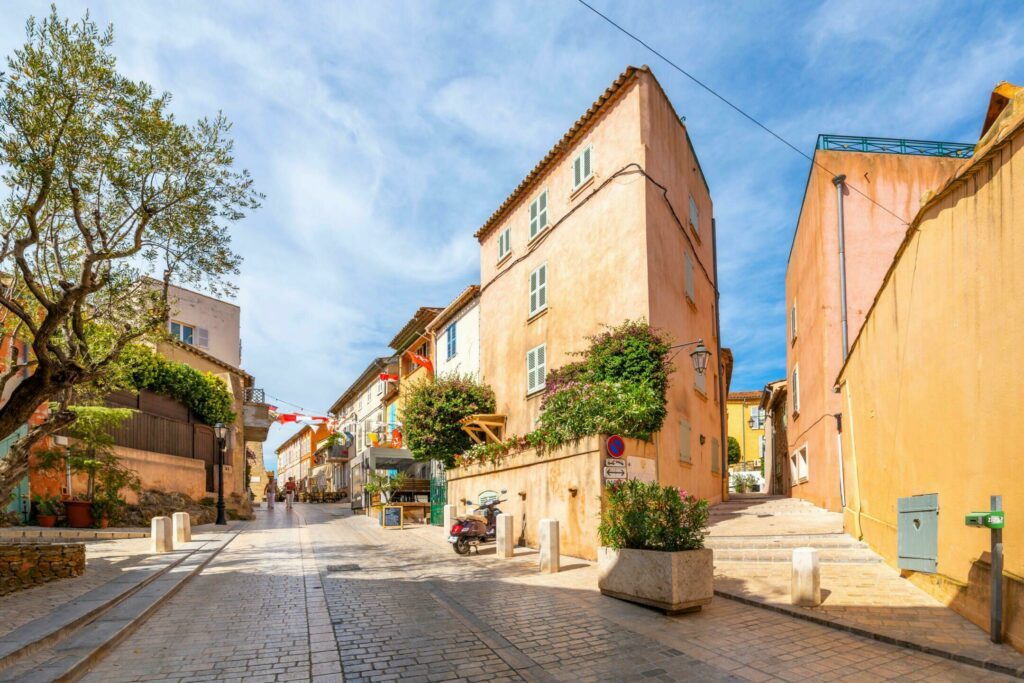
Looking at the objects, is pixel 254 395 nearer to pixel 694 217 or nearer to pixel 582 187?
pixel 582 187

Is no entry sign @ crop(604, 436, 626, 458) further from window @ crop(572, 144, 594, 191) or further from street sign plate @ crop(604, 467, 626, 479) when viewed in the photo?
window @ crop(572, 144, 594, 191)

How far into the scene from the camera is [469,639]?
653 cm

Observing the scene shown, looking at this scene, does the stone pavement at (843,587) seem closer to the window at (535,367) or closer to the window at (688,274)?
the window at (535,367)

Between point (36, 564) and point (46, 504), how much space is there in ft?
29.1

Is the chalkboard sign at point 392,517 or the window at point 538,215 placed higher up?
the window at point 538,215

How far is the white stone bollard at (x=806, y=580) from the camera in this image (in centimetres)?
768

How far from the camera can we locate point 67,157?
9258 millimetres

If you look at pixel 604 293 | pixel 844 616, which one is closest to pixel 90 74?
pixel 604 293

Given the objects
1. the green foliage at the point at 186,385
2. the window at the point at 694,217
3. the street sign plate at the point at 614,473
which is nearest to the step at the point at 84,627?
the street sign plate at the point at 614,473

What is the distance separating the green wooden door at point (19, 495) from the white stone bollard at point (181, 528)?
4043 millimetres

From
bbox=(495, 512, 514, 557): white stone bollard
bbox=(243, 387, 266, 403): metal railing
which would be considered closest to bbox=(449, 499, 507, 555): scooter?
bbox=(495, 512, 514, 557): white stone bollard

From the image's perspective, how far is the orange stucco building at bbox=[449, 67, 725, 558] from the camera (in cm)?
1417

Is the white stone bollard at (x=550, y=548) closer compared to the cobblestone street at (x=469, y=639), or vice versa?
the cobblestone street at (x=469, y=639)

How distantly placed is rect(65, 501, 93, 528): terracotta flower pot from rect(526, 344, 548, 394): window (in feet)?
40.9
